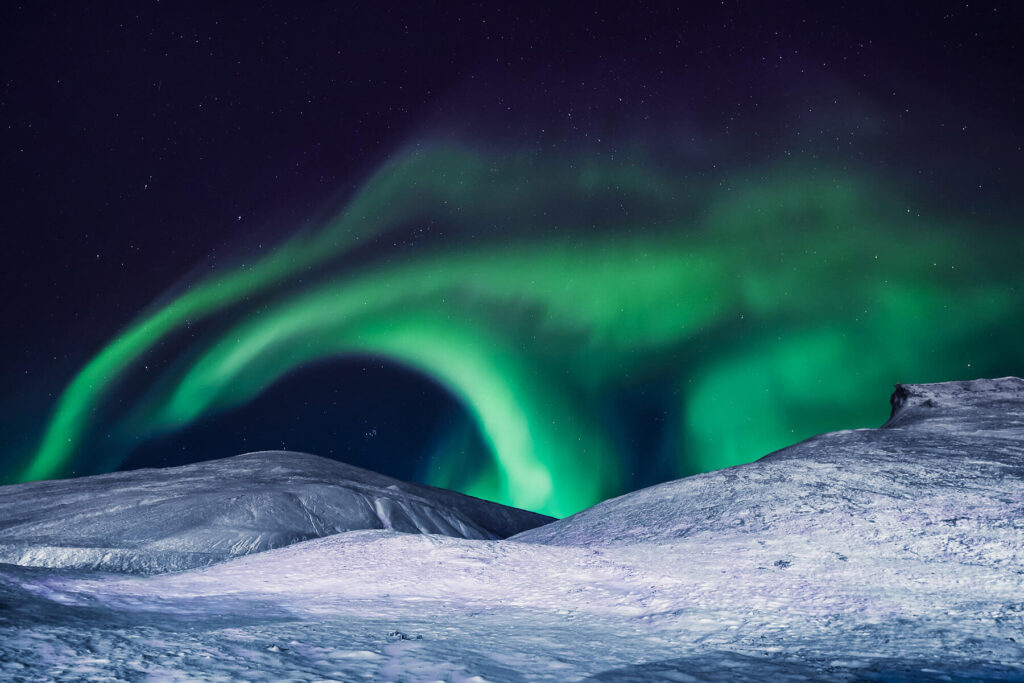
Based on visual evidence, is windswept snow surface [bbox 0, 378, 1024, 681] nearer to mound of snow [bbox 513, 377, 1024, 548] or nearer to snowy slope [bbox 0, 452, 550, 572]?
mound of snow [bbox 513, 377, 1024, 548]

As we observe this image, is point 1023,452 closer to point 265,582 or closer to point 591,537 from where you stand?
point 591,537

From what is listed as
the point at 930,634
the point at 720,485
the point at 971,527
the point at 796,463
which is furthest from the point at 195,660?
the point at 796,463

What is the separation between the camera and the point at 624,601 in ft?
14.5

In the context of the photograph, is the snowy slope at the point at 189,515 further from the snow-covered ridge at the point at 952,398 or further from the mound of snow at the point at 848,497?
the snow-covered ridge at the point at 952,398

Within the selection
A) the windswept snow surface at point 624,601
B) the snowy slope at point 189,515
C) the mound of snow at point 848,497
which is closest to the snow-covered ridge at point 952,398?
the mound of snow at point 848,497

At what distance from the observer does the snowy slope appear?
8336mm

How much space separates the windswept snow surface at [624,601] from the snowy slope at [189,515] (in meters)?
3.11

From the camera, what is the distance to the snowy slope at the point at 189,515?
834 centimetres

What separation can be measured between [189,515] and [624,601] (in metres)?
7.25

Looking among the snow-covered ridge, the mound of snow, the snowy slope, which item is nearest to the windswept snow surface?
the mound of snow

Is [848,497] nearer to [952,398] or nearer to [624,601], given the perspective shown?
[624,601]

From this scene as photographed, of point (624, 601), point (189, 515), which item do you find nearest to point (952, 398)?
point (624, 601)

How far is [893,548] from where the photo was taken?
572 cm

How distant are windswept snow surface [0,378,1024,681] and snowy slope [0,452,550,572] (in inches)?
122
